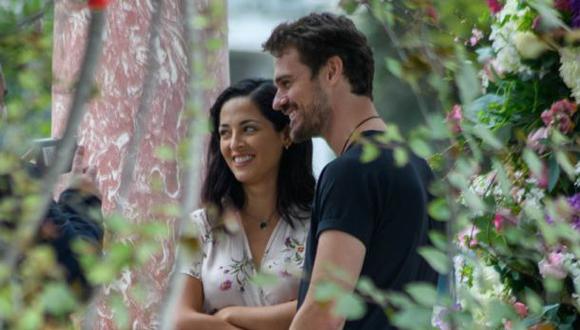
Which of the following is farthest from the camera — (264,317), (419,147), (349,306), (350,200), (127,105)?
(127,105)

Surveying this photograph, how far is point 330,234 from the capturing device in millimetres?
3055

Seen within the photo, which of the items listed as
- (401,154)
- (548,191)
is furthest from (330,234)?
(401,154)

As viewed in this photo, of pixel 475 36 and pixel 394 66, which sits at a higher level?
pixel 475 36

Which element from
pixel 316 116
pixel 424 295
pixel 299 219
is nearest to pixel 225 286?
pixel 299 219

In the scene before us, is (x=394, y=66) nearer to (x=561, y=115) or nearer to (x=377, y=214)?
(x=377, y=214)

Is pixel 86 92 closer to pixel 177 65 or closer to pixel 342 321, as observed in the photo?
pixel 342 321

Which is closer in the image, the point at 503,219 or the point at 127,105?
the point at 503,219

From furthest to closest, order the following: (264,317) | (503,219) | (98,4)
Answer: (264,317) → (503,219) → (98,4)

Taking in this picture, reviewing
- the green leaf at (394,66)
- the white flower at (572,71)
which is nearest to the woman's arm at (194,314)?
the white flower at (572,71)

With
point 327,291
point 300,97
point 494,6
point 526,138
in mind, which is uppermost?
point 494,6

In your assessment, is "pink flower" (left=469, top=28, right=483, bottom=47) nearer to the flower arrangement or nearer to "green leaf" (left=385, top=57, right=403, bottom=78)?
the flower arrangement

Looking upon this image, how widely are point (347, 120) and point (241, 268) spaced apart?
63 cm

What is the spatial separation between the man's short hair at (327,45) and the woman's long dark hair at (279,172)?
1.41 feet

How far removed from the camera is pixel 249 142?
3.88 metres
